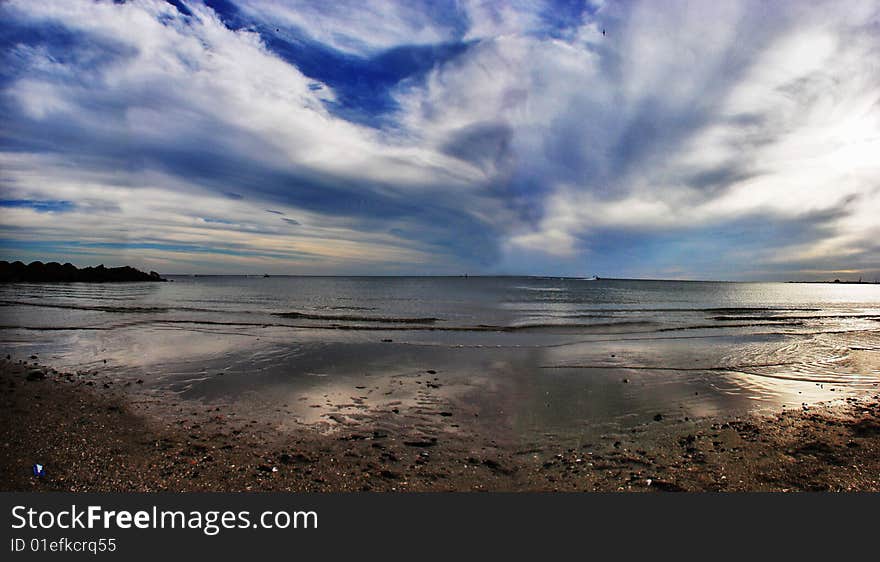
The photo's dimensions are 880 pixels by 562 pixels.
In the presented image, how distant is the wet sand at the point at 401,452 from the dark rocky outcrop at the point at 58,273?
324ft

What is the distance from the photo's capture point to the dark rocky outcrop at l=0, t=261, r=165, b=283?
75062 millimetres

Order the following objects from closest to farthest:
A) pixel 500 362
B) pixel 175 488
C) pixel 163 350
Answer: pixel 175 488, pixel 500 362, pixel 163 350

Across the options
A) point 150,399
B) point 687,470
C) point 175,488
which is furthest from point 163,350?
point 687,470

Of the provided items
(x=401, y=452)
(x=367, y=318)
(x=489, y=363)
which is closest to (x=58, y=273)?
(x=367, y=318)

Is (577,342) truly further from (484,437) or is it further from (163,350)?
(163,350)

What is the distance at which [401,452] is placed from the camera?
6.86 meters

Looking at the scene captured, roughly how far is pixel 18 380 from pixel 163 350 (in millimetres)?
5529

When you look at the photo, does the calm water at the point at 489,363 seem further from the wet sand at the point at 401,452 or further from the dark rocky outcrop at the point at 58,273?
the dark rocky outcrop at the point at 58,273

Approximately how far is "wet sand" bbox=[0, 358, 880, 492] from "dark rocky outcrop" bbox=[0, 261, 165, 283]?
98633mm

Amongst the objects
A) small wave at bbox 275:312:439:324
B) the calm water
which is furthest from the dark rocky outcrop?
small wave at bbox 275:312:439:324

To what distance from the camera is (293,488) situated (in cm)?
545

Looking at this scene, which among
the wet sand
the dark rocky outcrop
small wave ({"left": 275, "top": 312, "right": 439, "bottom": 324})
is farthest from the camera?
the dark rocky outcrop

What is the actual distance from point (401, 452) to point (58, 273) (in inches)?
4340

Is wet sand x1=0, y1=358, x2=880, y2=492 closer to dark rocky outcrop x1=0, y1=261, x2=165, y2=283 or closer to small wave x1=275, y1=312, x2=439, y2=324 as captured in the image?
small wave x1=275, y1=312, x2=439, y2=324
